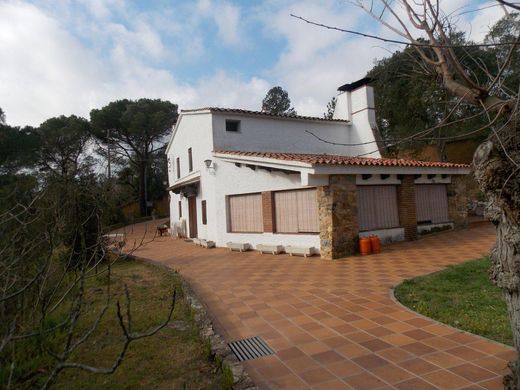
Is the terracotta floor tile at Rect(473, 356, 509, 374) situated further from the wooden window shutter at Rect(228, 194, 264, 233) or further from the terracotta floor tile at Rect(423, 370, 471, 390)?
the wooden window shutter at Rect(228, 194, 264, 233)

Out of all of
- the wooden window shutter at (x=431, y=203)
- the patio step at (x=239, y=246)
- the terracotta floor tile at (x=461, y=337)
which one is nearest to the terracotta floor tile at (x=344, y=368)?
the terracotta floor tile at (x=461, y=337)

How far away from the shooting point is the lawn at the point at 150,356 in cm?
367

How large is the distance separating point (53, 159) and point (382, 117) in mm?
28495

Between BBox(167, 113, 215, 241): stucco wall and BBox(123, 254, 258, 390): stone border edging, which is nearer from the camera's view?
BBox(123, 254, 258, 390): stone border edging

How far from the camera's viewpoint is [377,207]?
12.0 m

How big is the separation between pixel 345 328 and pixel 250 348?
1.34 meters

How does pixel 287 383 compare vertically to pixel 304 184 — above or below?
below

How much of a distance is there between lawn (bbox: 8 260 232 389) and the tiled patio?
492 mm

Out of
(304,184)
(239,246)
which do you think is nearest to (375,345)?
(304,184)

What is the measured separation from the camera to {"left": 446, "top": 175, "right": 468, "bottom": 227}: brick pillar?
14258 millimetres

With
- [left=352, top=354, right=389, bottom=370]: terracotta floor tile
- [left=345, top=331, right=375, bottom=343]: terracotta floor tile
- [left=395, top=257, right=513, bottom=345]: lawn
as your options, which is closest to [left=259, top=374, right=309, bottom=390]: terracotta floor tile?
[left=352, top=354, right=389, bottom=370]: terracotta floor tile

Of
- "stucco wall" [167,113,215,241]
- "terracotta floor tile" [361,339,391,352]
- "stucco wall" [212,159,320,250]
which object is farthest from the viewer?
"stucco wall" [167,113,215,241]

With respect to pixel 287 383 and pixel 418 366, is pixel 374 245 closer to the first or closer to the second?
pixel 418 366

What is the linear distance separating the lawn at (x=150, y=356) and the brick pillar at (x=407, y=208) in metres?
8.82
